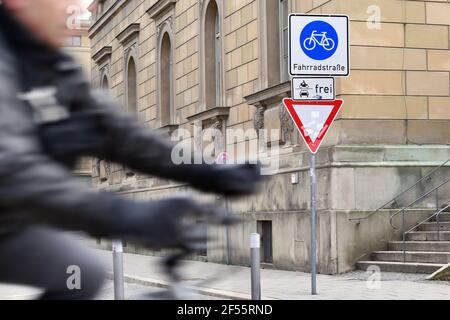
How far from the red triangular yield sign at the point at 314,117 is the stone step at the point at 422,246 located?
3.42 metres

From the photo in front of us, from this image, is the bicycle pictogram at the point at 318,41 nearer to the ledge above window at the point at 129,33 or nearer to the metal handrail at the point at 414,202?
the metal handrail at the point at 414,202

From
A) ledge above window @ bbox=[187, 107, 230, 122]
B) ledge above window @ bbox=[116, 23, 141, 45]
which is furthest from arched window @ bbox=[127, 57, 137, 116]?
ledge above window @ bbox=[187, 107, 230, 122]

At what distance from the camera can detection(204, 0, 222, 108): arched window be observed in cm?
2250

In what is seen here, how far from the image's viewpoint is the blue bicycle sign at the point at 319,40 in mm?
12016

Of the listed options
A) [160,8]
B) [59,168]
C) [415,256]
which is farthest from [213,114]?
[59,168]

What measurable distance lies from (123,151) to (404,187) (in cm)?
1465

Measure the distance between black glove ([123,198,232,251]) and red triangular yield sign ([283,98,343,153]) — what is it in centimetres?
1083

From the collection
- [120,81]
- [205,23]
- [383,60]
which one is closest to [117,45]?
[120,81]

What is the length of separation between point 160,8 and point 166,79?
6.51ft

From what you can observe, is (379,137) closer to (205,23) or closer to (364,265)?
(364,265)

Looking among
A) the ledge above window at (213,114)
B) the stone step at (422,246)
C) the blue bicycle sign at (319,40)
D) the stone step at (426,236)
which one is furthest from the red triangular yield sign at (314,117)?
the ledge above window at (213,114)

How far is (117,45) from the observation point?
30125 mm

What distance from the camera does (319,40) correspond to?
12.1 m

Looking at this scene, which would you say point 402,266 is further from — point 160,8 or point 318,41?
point 160,8
